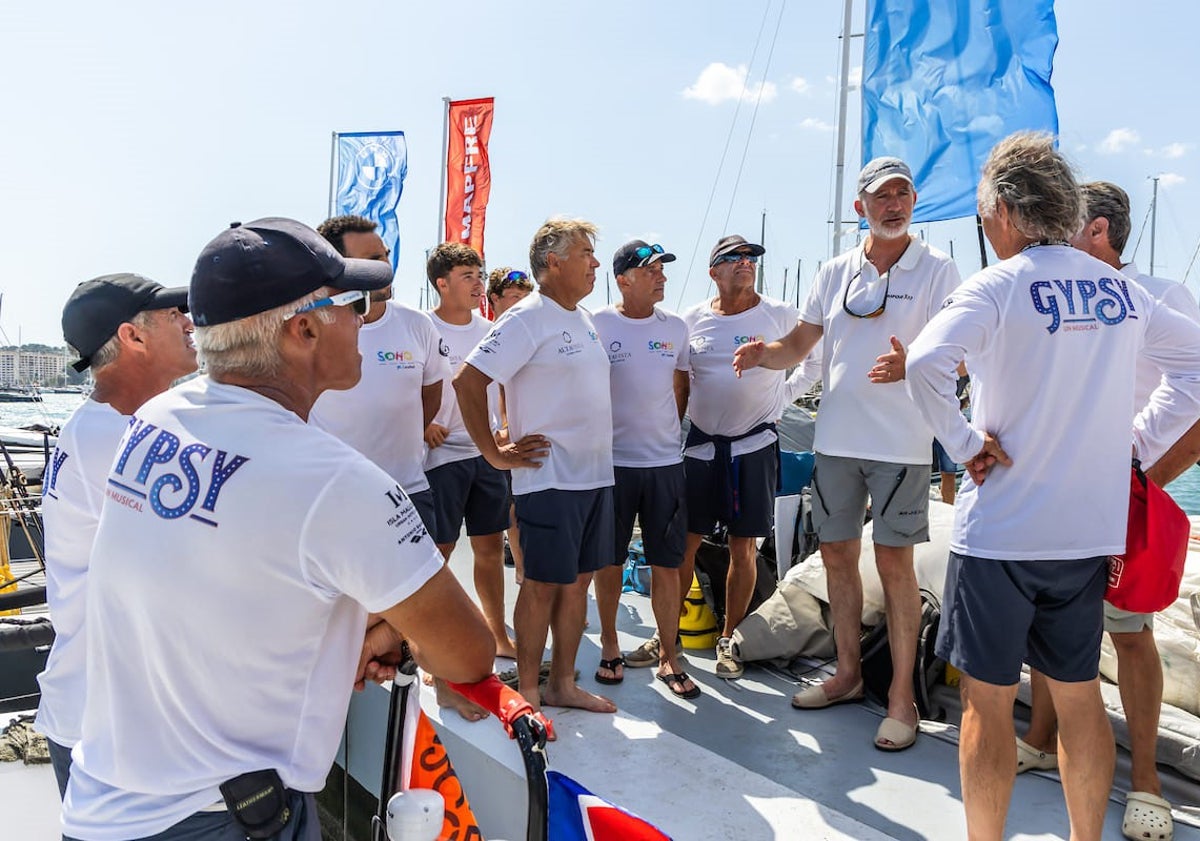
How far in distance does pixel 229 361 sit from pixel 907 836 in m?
2.33

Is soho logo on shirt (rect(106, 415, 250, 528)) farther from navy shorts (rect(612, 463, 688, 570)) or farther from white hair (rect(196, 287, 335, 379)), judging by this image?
navy shorts (rect(612, 463, 688, 570))

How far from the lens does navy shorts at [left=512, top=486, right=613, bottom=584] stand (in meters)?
3.33

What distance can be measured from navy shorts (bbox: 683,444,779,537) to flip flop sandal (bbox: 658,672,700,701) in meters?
0.76

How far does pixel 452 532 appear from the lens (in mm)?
4004

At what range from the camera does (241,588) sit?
1178mm

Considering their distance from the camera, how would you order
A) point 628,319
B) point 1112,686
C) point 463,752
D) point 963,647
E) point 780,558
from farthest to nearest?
1. point 780,558
2. point 628,319
3. point 1112,686
4. point 463,752
5. point 963,647

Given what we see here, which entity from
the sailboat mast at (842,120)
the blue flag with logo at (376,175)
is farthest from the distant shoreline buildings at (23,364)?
the sailboat mast at (842,120)

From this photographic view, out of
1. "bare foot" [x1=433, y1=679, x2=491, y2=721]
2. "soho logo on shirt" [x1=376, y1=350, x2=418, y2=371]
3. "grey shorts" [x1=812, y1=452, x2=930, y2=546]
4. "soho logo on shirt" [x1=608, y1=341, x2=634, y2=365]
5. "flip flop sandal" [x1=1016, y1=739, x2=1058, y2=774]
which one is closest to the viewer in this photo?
"flip flop sandal" [x1=1016, y1=739, x2=1058, y2=774]

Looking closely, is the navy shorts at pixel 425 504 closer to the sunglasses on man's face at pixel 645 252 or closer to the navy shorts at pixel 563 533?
the navy shorts at pixel 563 533

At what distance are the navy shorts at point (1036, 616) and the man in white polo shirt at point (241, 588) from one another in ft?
4.72

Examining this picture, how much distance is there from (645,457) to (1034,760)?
1.89m

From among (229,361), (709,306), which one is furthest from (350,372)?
(709,306)

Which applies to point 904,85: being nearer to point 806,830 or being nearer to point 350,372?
point 806,830

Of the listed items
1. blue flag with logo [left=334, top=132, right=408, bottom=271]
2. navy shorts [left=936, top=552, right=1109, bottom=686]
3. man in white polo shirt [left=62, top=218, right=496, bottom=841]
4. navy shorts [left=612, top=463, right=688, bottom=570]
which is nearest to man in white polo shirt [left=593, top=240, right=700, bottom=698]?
navy shorts [left=612, top=463, right=688, bottom=570]
